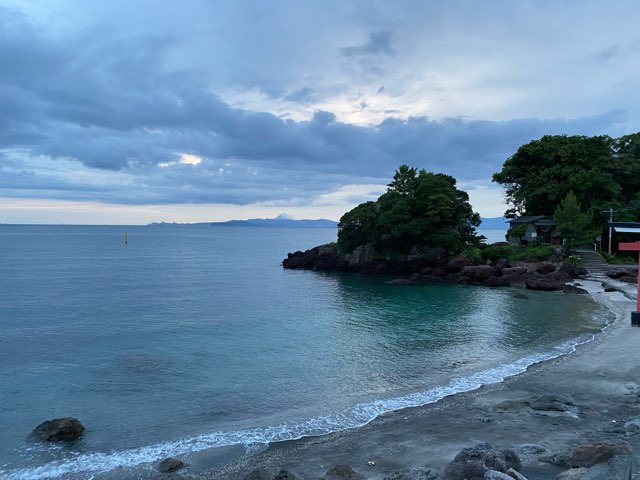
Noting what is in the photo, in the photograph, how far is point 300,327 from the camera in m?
29.9

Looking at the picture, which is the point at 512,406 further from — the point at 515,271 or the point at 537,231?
the point at 537,231

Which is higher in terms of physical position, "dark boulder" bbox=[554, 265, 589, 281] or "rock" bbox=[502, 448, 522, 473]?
"dark boulder" bbox=[554, 265, 589, 281]

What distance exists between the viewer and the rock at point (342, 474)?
11.0 meters

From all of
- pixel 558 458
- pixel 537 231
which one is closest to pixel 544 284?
pixel 537 231

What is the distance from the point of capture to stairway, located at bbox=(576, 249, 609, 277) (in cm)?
5162

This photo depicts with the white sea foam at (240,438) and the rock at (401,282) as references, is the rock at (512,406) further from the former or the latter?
the rock at (401,282)

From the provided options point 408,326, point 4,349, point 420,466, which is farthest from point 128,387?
point 408,326

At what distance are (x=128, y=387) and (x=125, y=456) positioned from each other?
5.79 meters

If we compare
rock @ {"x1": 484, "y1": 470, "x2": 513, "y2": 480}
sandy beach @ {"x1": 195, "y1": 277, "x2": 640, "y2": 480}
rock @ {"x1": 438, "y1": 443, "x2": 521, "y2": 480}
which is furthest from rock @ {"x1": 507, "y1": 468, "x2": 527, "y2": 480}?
sandy beach @ {"x1": 195, "y1": 277, "x2": 640, "y2": 480}

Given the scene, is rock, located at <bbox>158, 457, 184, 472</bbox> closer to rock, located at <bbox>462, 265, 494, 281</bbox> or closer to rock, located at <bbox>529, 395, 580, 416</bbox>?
rock, located at <bbox>529, 395, 580, 416</bbox>

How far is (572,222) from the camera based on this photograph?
54.5 m

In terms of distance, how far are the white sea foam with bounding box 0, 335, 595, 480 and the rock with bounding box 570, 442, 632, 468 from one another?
247 inches

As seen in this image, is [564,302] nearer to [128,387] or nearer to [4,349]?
[128,387]

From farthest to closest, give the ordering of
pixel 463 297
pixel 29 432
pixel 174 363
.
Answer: pixel 463 297 < pixel 174 363 < pixel 29 432
